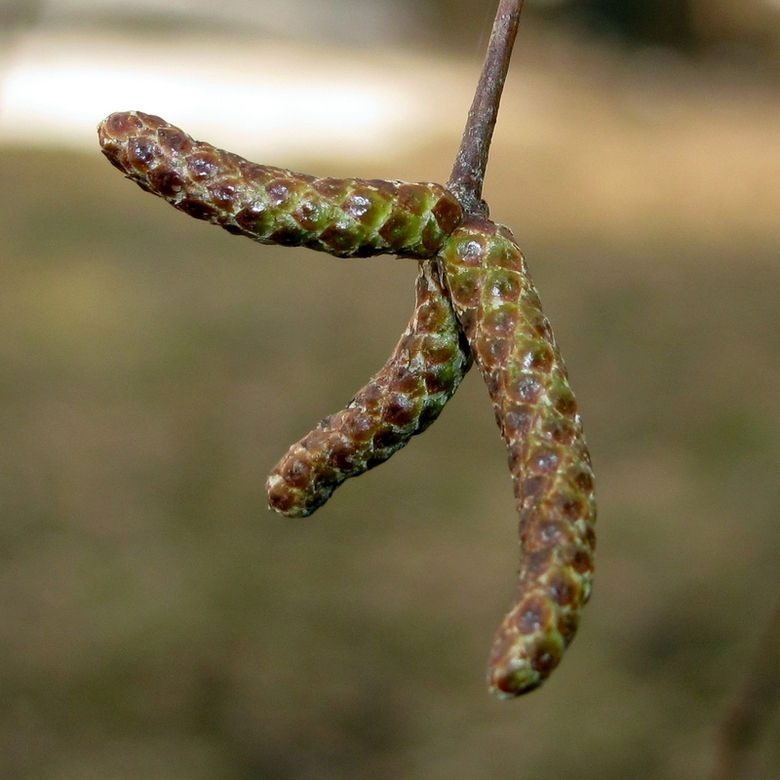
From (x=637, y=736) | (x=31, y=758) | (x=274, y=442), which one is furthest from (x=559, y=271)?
(x=31, y=758)

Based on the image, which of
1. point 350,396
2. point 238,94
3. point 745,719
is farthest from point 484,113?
point 238,94

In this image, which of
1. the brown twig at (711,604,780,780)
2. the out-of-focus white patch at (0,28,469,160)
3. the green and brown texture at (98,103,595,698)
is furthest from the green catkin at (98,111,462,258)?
the out-of-focus white patch at (0,28,469,160)

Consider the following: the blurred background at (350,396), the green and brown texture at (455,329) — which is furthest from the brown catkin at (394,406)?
the blurred background at (350,396)

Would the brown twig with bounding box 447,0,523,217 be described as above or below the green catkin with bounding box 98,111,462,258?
above

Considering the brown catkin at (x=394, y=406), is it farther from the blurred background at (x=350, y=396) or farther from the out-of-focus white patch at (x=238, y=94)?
the out-of-focus white patch at (x=238, y=94)

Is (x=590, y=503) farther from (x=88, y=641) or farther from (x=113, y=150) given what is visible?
(x=88, y=641)

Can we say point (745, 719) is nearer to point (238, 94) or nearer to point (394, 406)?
point (394, 406)

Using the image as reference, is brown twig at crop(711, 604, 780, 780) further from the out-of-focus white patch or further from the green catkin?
the out-of-focus white patch
